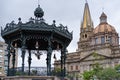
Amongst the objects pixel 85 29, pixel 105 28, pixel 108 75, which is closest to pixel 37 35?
pixel 108 75

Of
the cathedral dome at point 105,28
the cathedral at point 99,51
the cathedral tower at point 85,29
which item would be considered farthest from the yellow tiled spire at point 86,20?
the cathedral dome at point 105,28

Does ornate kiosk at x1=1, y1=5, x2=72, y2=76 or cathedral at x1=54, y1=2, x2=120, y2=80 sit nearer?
ornate kiosk at x1=1, y1=5, x2=72, y2=76

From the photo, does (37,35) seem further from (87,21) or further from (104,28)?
(87,21)

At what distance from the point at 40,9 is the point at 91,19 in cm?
10014

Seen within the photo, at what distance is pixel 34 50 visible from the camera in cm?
2431

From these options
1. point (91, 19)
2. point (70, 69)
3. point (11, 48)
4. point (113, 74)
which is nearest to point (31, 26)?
point (11, 48)

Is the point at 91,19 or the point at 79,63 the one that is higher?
the point at 91,19

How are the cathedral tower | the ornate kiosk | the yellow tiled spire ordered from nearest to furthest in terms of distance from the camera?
the ornate kiosk
the cathedral tower
the yellow tiled spire

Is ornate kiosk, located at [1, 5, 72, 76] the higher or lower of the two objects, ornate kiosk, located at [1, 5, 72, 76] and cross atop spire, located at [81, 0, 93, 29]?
the lower

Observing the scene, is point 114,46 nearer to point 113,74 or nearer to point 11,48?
point 113,74

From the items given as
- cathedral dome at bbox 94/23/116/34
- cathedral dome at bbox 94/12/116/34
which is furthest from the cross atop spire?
cathedral dome at bbox 94/23/116/34

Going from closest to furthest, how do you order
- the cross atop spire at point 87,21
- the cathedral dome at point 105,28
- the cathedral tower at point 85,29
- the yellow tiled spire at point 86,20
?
the cathedral dome at point 105,28, the cathedral tower at point 85,29, the cross atop spire at point 87,21, the yellow tiled spire at point 86,20

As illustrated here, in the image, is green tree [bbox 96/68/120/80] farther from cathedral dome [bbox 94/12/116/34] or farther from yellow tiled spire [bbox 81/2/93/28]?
yellow tiled spire [bbox 81/2/93/28]

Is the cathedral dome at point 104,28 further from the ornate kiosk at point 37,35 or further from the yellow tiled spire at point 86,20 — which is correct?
the ornate kiosk at point 37,35
